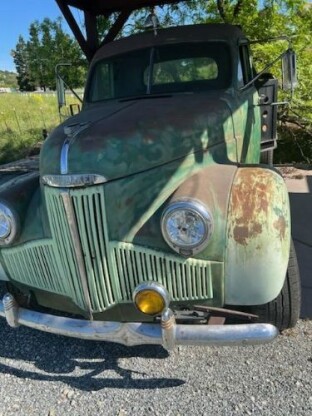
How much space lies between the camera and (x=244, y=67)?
4.35 meters

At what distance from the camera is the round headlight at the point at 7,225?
9.08 ft

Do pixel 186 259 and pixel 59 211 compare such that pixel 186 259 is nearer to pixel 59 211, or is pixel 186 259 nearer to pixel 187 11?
pixel 59 211

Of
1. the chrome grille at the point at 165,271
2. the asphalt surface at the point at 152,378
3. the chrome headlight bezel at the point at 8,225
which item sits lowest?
the asphalt surface at the point at 152,378

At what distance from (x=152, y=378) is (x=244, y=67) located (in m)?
3.01

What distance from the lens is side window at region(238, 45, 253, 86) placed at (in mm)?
4129

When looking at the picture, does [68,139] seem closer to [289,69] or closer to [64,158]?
[64,158]

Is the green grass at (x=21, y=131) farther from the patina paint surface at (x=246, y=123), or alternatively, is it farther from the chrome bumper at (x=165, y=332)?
the chrome bumper at (x=165, y=332)

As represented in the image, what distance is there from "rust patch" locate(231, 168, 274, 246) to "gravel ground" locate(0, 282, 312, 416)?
0.92 metres

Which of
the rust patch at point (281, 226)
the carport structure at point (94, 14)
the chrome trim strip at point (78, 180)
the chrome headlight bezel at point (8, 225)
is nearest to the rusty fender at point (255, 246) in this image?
the rust patch at point (281, 226)

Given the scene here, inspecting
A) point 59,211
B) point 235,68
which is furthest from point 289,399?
point 235,68

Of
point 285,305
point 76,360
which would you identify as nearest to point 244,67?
point 285,305

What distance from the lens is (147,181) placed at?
2.59 meters

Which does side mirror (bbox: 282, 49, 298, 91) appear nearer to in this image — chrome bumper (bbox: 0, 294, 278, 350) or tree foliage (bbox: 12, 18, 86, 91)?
chrome bumper (bbox: 0, 294, 278, 350)

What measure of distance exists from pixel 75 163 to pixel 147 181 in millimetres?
422
